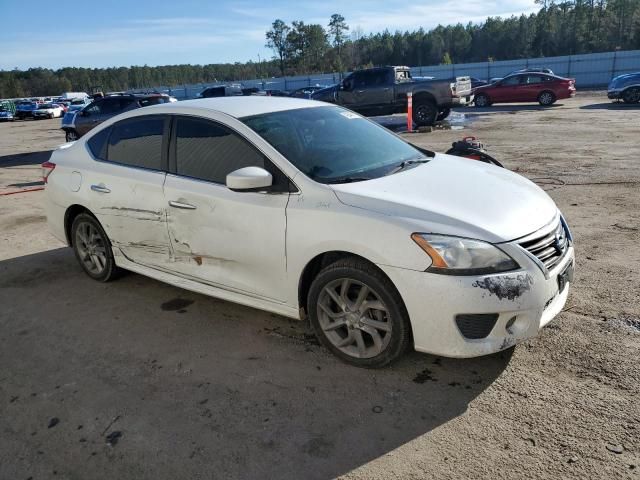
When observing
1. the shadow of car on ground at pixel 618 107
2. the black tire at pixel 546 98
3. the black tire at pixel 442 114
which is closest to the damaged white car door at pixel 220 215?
the black tire at pixel 442 114

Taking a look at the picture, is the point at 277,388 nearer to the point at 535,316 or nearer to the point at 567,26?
the point at 535,316

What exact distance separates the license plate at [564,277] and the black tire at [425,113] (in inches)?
605

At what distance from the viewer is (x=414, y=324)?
3.05 meters

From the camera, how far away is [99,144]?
4.94 metres

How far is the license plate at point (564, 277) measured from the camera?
318 centimetres

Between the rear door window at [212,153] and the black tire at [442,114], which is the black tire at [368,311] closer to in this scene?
the rear door window at [212,153]

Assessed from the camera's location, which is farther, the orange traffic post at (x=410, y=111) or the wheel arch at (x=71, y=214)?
the orange traffic post at (x=410, y=111)

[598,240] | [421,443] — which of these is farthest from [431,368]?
[598,240]

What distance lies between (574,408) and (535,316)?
52cm

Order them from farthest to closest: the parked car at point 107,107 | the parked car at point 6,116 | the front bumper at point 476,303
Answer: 1. the parked car at point 6,116
2. the parked car at point 107,107
3. the front bumper at point 476,303

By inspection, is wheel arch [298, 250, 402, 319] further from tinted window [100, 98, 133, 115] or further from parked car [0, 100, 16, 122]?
parked car [0, 100, 16, 122]

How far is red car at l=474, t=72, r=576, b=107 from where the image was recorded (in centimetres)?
2381

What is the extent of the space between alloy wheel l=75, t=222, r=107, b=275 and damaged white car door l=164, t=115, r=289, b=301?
1.18 metres

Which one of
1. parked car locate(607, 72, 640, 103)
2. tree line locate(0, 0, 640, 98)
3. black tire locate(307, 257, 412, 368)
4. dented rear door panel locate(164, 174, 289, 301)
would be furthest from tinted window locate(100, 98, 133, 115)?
tree line locate(0, 0, 640, 98)
